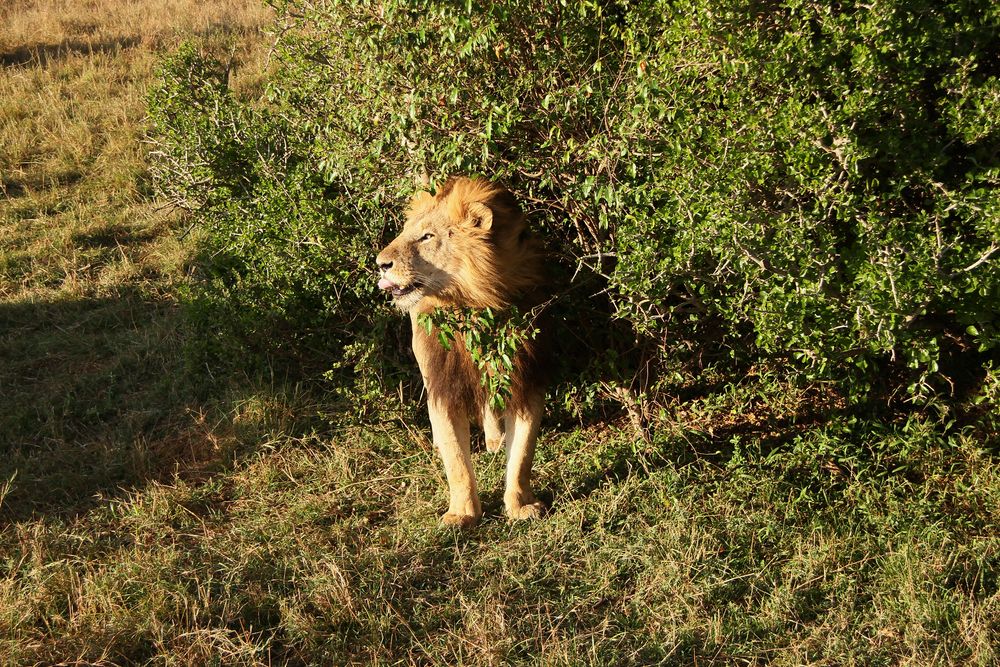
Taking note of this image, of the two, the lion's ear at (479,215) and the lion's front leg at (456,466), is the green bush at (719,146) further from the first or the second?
the lion's front leg at (456,466)

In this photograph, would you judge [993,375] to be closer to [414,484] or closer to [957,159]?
[957,159]

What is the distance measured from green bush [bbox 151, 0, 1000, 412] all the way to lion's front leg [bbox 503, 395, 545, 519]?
705mm

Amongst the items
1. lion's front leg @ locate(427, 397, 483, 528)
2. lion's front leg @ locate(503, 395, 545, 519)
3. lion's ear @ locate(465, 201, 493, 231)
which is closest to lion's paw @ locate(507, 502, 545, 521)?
lion's front leg @ locate(503, 395, 545, 519)

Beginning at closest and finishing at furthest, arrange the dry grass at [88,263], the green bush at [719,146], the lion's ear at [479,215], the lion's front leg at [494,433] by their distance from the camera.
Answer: the green bush at [719,146]
the lion's ear at [479,215]
the lion's front leg at [494,433]
the dry grass at [88,263]

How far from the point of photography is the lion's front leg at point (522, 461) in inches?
186

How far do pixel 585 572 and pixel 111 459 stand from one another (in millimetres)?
2902

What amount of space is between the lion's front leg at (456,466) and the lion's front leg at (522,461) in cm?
18

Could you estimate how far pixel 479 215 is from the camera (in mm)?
4469

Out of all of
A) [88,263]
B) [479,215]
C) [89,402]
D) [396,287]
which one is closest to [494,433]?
[396,287]

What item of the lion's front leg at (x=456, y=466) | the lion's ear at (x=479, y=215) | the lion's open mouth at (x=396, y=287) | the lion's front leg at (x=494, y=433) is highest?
the lion's ear at (x=479, y=215)

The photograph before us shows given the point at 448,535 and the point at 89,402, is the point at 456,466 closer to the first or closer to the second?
the point at 448,535

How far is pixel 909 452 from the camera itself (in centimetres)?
490

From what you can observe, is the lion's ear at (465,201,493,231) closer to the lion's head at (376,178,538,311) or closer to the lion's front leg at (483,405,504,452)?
the lion's head at (376,178,538,311)

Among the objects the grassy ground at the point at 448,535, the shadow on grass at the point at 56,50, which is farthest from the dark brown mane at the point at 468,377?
the shadow on grass at the point at 56,50
